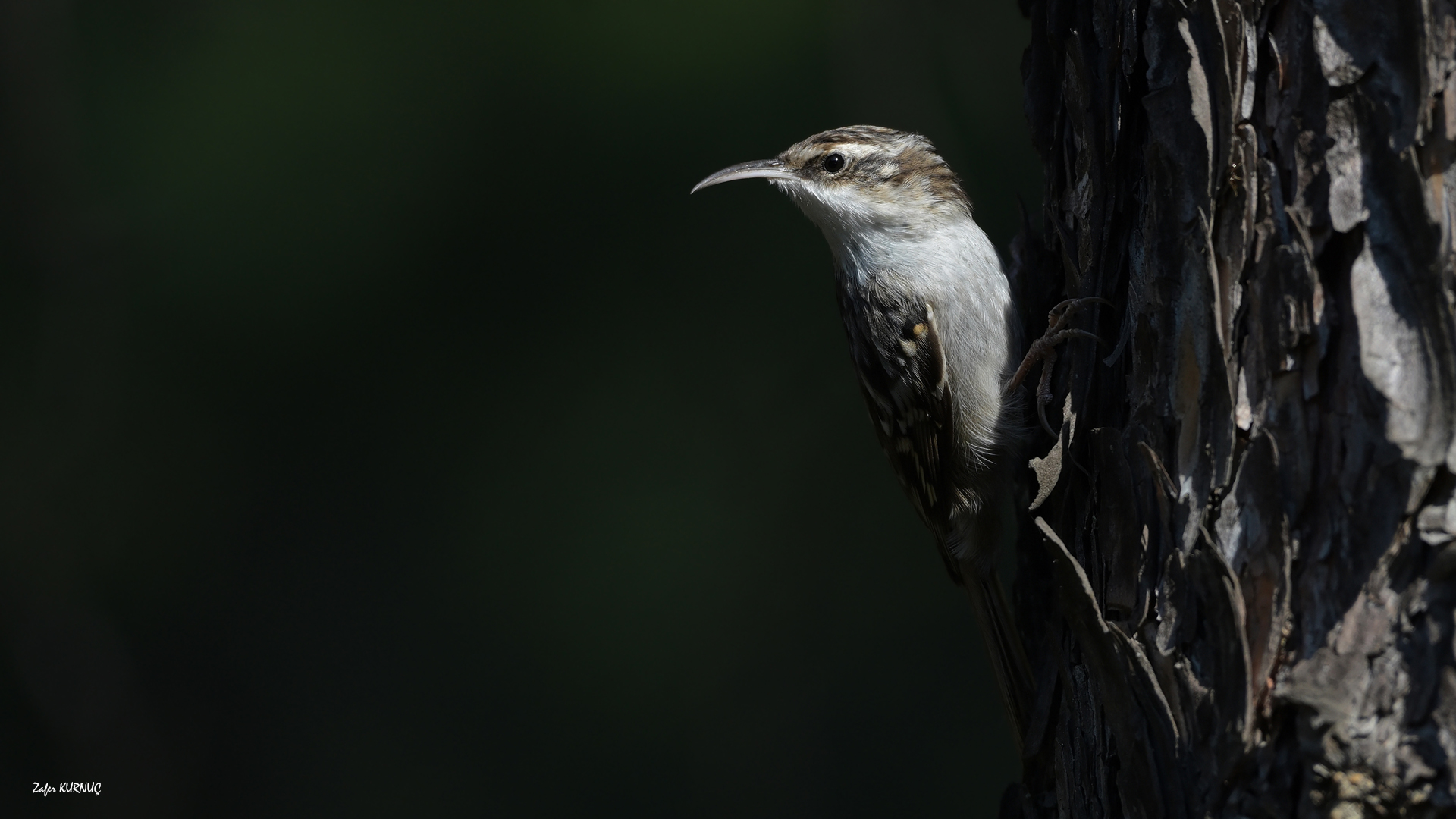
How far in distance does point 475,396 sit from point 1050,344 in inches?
110

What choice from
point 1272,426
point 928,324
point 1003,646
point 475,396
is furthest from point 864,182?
point 475,396

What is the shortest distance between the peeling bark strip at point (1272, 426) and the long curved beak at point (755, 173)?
113cm

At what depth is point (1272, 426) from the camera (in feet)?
4.47

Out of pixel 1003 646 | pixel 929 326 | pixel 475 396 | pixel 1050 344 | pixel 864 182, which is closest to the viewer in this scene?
pixel 1050 344

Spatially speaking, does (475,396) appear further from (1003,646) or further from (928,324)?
(1003,646)

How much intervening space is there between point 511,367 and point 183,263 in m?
1.29

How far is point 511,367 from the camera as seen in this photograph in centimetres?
438

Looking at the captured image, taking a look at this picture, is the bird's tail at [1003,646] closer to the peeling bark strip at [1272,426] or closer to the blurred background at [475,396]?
the peeling bark strip at [1272,426]

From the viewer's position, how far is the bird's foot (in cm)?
184

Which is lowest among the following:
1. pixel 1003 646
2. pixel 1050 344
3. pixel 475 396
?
pixel 1003 646

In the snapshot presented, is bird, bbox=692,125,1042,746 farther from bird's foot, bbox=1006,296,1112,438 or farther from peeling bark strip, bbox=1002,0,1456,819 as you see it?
peeling bark strip, bbox=1002,0,1456,819

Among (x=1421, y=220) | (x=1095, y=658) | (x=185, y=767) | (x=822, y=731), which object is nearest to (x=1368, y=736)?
(x=1095, y=658)

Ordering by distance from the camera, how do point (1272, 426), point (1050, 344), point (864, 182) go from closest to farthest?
point (1272, 426) → point (1050, 344) → point (864, 182)

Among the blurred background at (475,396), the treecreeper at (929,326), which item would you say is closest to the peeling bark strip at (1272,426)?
the treecreeper at (929,326)
